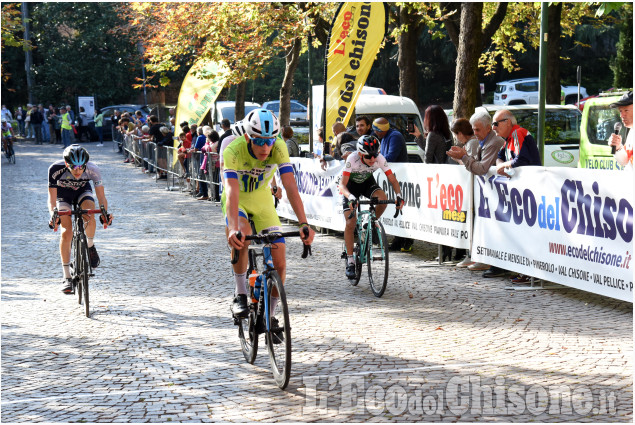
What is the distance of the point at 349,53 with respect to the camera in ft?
58.0

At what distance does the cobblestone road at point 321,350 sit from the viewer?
241 inches

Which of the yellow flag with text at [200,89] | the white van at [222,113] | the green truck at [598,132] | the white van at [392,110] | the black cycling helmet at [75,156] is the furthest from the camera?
the white van at [222,113]

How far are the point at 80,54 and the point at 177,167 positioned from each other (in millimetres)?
32386

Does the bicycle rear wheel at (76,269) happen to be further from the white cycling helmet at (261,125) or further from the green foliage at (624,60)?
the green foliage at (624,60)

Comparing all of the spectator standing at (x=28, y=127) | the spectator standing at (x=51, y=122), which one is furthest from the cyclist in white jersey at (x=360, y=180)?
the spectator standing at (x=28, y=127)

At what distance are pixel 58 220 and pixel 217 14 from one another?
56.5 ft

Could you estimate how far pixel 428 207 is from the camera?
1268 cm

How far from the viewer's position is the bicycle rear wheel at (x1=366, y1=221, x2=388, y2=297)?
10.3 meters

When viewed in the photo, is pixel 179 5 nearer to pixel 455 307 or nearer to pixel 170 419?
pixel 455 307

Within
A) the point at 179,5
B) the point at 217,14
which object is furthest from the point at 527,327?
the point at 179,5

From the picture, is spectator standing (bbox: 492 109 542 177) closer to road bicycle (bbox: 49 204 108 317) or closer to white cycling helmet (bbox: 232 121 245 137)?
white cycling helmet (bbox: 232 121 245 137)

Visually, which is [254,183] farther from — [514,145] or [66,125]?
[66,125]

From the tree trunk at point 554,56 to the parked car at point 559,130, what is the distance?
17.4 ft

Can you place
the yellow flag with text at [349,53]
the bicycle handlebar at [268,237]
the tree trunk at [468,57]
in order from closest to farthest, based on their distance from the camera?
the bicycle handlebar at [268,237] < the tree trunk at [468,57] < the yellow flag with text at [349,53]
